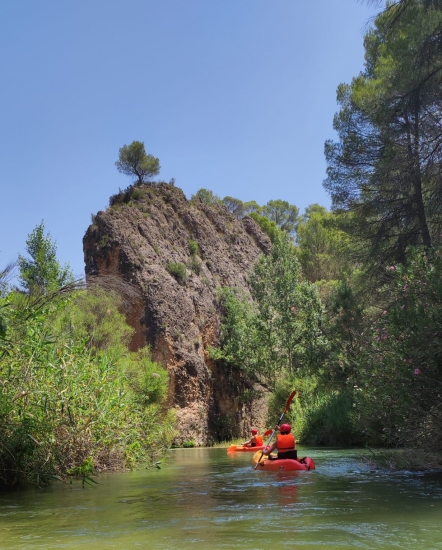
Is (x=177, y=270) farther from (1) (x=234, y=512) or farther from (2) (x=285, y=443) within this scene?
(1) (x=234, y=512)

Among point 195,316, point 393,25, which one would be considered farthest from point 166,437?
point 195,316

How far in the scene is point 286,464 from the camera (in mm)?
11445

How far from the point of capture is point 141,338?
2834 cm

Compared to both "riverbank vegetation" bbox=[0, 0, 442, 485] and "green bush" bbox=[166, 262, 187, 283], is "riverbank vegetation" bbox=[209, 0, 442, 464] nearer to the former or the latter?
"riverbank vegetation" bbox=[0, 0, 442, 485]

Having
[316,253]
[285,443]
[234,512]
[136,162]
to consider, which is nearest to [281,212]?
[316,253]

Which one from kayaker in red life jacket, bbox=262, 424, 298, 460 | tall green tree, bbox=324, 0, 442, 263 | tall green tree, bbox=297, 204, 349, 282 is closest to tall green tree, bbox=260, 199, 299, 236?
tall green tree, bbox=297, 204, 349, 282

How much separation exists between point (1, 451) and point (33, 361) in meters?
1.48

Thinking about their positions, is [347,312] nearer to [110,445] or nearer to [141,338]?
[141,338]

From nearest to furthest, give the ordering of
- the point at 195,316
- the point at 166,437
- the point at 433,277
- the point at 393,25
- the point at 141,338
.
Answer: the point at 433,277, the point at 393,25, the point at 166,437, the point at 141,338, the point at 195,316

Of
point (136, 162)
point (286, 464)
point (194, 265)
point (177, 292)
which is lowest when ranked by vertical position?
point (286, 464)

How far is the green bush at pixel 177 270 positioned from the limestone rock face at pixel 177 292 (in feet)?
0.24

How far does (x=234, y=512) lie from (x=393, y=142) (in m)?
11.8

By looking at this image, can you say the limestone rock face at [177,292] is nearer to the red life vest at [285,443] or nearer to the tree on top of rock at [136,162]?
the tree on top of rock at [136,162]

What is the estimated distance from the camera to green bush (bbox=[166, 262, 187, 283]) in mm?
31625
